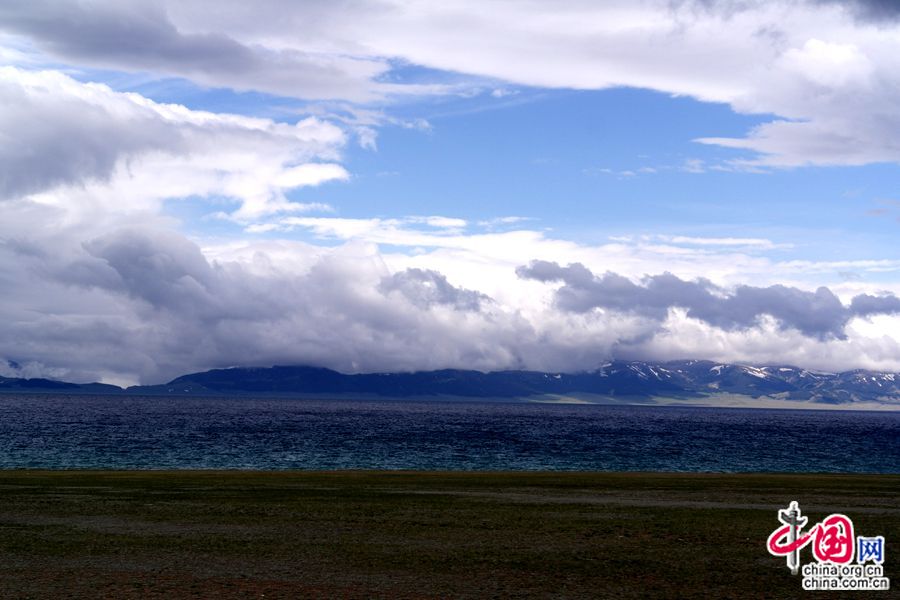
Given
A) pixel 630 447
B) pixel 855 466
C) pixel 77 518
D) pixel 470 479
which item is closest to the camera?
pixel 77 518

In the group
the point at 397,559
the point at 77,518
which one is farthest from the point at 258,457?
the point at 397,559

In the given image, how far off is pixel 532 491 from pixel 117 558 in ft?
87.3

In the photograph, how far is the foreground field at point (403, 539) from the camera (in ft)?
70.7

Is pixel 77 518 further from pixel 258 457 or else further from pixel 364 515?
pixel 258 457

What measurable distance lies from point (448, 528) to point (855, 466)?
7721 cm

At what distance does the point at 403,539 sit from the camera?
28.7 metres

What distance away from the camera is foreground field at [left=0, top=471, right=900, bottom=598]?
70.7ft

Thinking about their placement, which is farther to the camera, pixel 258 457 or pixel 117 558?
pixel 258 457

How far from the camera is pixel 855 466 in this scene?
92.6m

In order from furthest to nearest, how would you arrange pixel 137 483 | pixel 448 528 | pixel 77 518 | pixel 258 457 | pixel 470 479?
pixel 258 457 → pixel 470 479 → pixel 137 483 → pixel 77 518 → pixel 448 528

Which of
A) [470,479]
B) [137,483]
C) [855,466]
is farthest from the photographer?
[855,466]

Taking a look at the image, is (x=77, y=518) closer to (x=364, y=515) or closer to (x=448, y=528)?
(x=364, y=515)

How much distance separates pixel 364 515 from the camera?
35.1m

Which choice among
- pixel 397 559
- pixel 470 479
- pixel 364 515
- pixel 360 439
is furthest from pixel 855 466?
pixel 397 559
